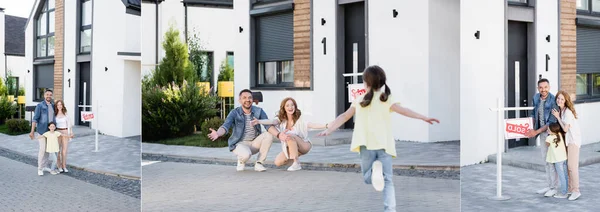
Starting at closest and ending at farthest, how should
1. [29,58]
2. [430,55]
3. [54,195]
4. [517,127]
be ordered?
[430,55], [517,127], [29,58], [54,195]

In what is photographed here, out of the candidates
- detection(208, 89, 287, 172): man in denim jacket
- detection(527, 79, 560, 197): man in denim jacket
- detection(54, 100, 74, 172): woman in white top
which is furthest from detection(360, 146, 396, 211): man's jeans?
detection(54, 100, 74, 172): woman in white top

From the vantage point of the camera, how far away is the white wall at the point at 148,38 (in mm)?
3097

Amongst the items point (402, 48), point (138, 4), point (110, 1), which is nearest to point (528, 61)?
point (402, 48)

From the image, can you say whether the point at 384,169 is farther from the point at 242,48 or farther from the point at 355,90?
the point at 242,48

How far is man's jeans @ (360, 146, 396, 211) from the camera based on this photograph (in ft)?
7.77

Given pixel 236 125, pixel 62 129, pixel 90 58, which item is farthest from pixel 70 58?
pixel 236 125

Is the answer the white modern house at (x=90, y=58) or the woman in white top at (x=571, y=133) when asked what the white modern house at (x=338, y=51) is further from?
the white modern house at (x=90, y=58)

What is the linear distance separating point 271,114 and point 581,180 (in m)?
1.63

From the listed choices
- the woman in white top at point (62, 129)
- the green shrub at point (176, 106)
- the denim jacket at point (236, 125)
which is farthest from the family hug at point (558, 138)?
the woman in white top at point (62, 129)

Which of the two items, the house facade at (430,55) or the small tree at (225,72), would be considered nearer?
the house facade at (430,55)

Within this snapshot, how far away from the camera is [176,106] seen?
2828 mm

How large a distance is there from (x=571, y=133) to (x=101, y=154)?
10.8 ft

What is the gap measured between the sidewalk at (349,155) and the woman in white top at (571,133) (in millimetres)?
578

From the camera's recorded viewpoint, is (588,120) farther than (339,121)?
Yes
